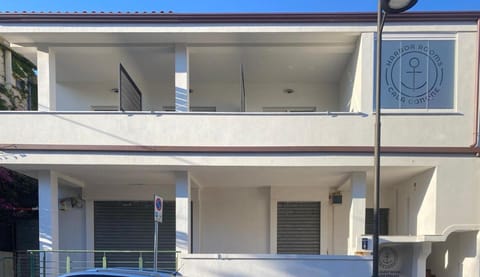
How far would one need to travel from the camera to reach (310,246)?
1125 cm

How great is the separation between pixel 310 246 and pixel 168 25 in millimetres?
7941

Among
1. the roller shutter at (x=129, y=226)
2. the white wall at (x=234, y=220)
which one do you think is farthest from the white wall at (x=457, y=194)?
the roller shutter at (x=129, y=226)

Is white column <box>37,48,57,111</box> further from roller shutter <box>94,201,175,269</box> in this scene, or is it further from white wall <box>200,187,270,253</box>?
white wall <box>200,187,270,253</box>

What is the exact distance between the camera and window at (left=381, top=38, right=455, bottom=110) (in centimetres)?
802

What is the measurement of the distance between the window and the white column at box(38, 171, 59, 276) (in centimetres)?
831

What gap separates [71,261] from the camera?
9836mm

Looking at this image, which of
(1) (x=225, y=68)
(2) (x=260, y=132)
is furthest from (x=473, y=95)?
(1) (x=225, y=68)

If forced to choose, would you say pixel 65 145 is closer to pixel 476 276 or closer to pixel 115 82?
pixel 115 82

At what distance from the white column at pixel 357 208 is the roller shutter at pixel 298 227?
9.17 ft

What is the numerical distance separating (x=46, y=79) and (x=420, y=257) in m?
10.1

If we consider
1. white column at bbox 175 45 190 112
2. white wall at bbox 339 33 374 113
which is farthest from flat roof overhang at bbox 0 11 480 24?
white column at bbox 175 45 190 112

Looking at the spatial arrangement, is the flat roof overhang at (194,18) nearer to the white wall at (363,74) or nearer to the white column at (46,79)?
the white wall at (363,74)

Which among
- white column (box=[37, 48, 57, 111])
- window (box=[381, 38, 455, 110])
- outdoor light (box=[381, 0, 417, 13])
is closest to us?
outdoor light (box=[381, 0, 417, 13])

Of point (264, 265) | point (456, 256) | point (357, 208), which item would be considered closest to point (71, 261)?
point (264, 265)
